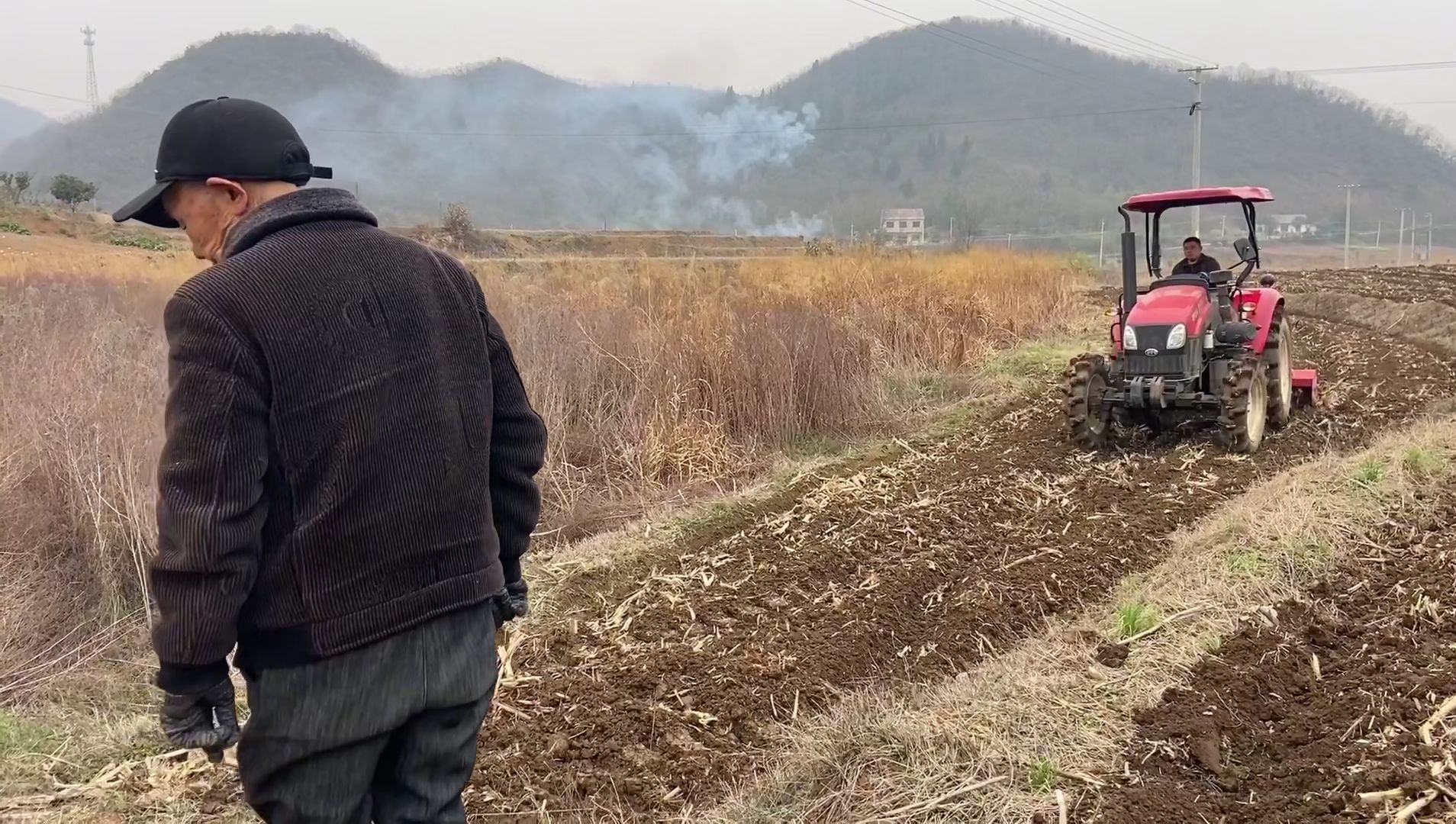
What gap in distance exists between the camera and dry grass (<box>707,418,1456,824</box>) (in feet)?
9.87

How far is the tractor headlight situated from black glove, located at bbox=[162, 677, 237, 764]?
6771 mm

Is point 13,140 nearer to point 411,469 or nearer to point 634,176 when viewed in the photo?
point 634,176

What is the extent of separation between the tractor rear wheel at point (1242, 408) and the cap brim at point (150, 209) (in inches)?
269

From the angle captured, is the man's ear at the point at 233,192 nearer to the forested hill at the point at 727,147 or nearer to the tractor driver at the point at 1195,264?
the tractor driver at the point at 1195,264

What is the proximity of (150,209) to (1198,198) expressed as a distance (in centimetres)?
757

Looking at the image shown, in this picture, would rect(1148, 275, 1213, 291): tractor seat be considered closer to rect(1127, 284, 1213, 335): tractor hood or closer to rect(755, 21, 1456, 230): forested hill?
rect(1127, 284, 1213, 335): tractor hood

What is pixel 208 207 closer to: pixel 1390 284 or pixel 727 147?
pixel 1390 284

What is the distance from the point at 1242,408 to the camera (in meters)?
6.96

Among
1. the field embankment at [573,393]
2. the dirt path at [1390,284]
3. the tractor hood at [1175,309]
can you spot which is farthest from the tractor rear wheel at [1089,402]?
the dirt path at [1390,284]

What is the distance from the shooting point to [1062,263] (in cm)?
2075

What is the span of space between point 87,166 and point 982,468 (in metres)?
132

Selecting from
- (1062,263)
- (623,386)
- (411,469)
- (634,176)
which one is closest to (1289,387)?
(623,386)

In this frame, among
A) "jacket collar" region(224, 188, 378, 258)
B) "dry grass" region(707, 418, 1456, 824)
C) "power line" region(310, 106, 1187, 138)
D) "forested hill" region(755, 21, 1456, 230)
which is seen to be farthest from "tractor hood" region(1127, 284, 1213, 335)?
"forested hill" region(755, 21, 1456, 230)

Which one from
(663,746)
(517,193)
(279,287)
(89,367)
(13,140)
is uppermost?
(13,140)
